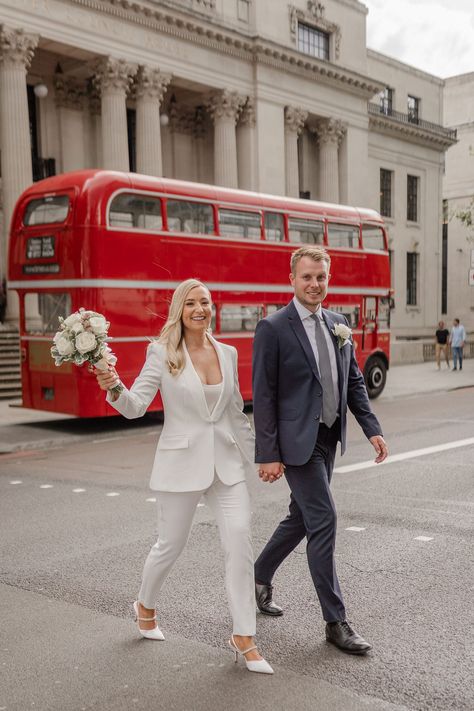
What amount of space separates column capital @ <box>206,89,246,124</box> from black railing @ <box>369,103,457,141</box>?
37.2 ft

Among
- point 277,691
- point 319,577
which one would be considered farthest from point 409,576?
point 277,691

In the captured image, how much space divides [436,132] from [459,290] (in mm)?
11140

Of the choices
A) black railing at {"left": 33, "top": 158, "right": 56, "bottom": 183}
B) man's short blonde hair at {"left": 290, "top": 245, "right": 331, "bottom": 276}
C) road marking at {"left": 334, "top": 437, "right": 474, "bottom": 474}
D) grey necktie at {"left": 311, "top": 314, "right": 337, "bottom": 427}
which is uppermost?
black railing at {"left": 33, "top": 158, "right": 56, "bottom": 183}

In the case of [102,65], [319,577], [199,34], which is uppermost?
[199,34]

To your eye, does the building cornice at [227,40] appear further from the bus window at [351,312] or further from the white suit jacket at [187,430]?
the white suit jacket at [187,430]

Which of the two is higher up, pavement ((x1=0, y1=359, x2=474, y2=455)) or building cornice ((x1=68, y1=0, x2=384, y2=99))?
building cornice ((x1=68, y1=0, x2=384, y2=99))

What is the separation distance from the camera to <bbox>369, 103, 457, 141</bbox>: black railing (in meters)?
41.1

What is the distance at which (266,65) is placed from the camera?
3234cm

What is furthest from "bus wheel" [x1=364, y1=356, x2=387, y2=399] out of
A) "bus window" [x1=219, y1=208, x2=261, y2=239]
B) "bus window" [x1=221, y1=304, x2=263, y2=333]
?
"bus window" [x1=219, y1=208, x2=261, y2=239]

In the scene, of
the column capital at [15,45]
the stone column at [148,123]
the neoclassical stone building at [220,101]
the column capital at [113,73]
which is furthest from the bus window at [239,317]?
the column capital at [113,73]

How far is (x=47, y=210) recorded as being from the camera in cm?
1410

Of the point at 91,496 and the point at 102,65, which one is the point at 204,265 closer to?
the point at 91,496

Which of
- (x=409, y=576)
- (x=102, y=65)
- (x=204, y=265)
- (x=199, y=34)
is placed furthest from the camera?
(x=199, y=34)

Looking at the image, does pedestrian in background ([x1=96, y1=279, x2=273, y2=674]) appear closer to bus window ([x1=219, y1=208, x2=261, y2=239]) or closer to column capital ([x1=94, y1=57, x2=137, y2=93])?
bus window ([x1=219, y1=208, x2=261, y2=239])
